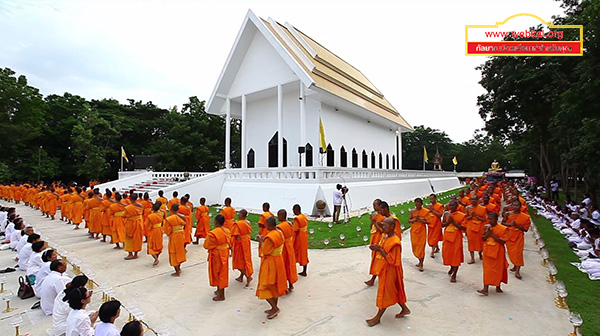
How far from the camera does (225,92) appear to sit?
1938 centimetres

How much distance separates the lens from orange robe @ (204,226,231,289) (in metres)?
4.90

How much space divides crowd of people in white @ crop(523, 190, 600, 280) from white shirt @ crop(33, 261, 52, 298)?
1003 cm

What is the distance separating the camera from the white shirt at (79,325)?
10.5ft

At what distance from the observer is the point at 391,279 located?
409 cm

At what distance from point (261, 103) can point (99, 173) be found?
18.2 metres

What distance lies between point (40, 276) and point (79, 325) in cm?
A: 250

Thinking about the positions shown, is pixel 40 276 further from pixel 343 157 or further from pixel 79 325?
pixel 343 157

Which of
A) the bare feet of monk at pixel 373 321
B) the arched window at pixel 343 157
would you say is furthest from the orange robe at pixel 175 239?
the arched window at pixel 343 157

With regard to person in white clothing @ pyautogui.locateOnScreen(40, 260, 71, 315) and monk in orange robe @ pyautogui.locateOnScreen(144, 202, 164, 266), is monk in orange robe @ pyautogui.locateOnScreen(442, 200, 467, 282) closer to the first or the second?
monk in orange robe @ pyautogui.locateOnScreen(144, 202, 164, 266)

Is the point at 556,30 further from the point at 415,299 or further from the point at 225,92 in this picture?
the point at 225,92

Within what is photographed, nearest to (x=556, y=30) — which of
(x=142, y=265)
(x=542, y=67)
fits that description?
(x=542, y=67)

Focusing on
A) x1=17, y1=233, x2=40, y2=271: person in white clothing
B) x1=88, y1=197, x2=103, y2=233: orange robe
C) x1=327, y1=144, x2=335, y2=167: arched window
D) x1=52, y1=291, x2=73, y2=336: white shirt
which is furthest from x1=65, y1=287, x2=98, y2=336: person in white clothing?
x1=327, y1=144, x2=335, y2=167: arched window

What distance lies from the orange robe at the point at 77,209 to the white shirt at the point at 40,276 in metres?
7.22

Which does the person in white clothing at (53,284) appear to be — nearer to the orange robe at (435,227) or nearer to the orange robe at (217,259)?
the orange robe at (217,259)
